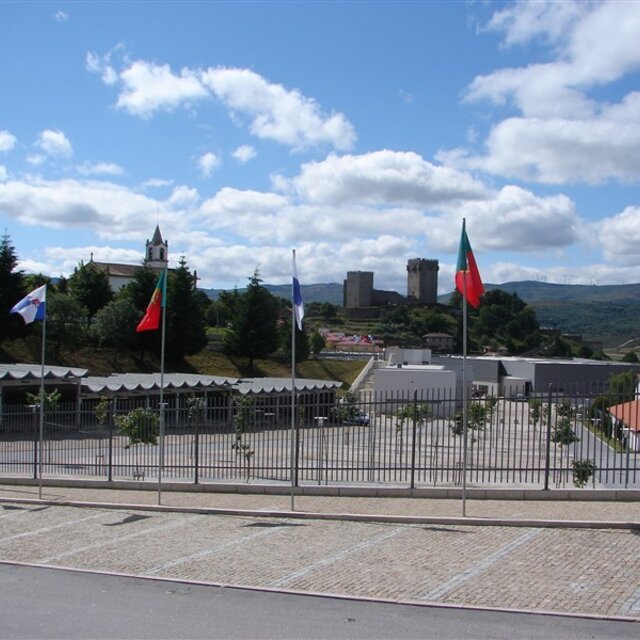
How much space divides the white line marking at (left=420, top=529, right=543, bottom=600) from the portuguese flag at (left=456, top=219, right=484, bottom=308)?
431cm

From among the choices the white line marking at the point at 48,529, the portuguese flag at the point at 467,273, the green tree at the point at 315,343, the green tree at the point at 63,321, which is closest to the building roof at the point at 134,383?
the green tree at the point at 63,321

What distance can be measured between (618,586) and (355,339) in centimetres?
11107

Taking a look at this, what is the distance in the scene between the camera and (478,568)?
1015 centimetres

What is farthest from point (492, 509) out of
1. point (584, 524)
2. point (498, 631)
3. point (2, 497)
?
point (2, 497)

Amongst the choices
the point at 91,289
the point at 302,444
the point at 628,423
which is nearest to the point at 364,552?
the point at 302,444

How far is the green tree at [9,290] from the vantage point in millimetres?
52719

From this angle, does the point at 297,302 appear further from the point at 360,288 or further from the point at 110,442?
the point at 360,288

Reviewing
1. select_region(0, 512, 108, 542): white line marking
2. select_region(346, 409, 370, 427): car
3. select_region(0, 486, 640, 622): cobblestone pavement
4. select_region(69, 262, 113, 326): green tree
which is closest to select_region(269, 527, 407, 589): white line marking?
select_region(0, 486, 640, 622): cobblestone pavement

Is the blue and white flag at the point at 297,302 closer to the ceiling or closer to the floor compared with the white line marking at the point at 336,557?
closer to the ceiling

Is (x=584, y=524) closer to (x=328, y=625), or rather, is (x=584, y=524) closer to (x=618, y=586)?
(x=618, y=586)

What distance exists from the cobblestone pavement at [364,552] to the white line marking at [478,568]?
0.01 m

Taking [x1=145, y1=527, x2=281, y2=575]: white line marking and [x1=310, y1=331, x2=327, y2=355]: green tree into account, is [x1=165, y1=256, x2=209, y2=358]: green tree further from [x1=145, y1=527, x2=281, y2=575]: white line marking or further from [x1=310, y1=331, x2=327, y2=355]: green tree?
[x1=145, y1=527, x2=281, y2=575]: white line marking

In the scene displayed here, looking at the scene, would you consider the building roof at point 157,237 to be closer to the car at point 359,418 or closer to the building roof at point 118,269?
the building roof at point 118,269

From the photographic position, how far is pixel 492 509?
46.0 feet
